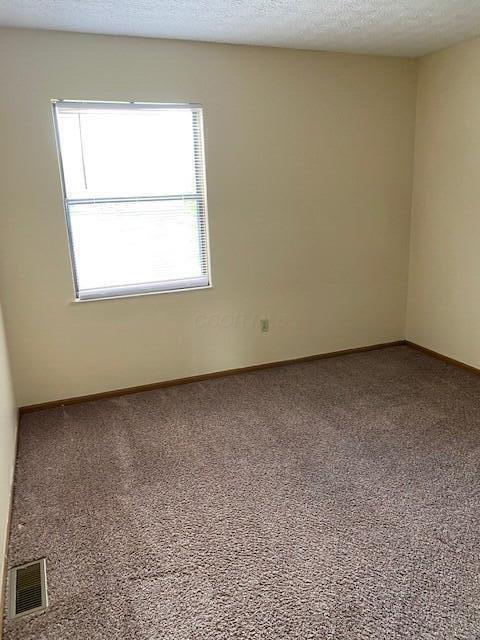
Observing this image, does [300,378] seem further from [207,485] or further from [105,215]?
[105,215]

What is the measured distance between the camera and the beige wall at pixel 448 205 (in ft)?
11.5

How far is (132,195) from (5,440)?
5.87ft

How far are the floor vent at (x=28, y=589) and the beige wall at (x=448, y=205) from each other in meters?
3.34

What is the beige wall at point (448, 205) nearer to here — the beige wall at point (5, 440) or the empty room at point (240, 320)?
the empty room at point (240, 320)

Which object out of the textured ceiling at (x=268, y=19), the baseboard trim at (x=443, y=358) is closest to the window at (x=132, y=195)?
the textured ceiling at (x=268, y=19)

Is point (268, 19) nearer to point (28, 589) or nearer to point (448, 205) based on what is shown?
point (448, 205)

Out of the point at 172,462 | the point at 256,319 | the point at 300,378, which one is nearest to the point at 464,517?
the point at 172,462

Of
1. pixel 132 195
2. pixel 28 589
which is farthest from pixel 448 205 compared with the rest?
pixel 28 589

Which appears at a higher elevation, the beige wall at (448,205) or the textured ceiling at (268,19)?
the textured ceiling at (268,19)

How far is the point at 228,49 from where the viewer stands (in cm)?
329

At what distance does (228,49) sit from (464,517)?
3.22 m

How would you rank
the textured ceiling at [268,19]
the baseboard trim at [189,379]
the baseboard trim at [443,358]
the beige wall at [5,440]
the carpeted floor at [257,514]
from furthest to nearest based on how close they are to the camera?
the baseboard trim at [443,358]
the baseboard trim at [189,379]
the textured ceiling at [268,19]
the beige wall at [5,440]
the carpeted floor at [257,514]

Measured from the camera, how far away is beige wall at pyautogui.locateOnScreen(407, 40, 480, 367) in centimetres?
352

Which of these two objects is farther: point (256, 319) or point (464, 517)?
point (256, 319)
